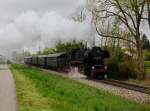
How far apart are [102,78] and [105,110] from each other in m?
23.2

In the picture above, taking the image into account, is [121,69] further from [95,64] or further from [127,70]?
[95,64]

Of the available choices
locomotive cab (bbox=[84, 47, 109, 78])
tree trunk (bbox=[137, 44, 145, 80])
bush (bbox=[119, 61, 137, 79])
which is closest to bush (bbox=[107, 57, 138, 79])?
bush (bbox=[119, 61, 137, 79])

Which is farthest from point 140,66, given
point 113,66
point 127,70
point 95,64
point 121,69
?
point 95,64

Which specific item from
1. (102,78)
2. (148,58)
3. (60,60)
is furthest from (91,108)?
(148,58)

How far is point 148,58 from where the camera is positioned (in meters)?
81.2

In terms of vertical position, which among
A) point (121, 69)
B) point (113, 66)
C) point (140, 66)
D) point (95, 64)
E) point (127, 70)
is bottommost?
point (127, 70)

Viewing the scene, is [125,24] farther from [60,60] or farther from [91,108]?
[91,108]

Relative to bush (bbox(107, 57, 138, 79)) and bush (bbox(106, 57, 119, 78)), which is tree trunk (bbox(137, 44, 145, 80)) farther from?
bush (bbox(106, 57, 119, 78))

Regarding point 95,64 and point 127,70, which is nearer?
point 95,64

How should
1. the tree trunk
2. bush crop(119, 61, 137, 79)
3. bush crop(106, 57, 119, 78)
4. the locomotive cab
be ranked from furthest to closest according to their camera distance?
1. bush crop(106, 57, 119, 78)
2. bush crop(119, 61, 137, 79)
3. the locomotive cab
4. the tree trunk

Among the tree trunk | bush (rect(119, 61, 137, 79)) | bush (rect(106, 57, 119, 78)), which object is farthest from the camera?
bush (rect(106, 57, 119, 78))

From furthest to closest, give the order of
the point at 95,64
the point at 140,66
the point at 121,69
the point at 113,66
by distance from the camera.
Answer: the point at 113,66
the point at 121,69
the point at 95,64
the point at 140,66

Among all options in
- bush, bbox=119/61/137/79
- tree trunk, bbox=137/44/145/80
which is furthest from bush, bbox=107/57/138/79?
tree trunk, bbox=137/44/145/80

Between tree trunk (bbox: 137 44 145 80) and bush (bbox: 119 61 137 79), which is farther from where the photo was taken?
bush (bbox: 119 61 137 79)
